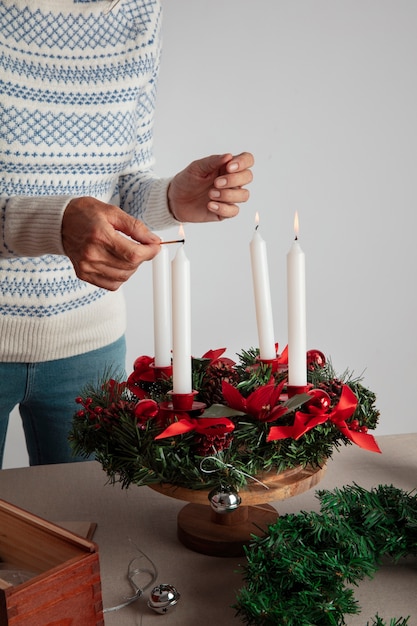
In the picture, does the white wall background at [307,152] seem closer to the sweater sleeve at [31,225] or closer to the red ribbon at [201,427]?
the sweater sleeve at [31,225]

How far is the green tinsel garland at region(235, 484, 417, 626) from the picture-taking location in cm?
64

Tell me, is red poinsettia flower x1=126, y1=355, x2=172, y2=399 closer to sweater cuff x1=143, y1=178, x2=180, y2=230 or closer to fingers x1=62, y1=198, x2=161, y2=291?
fingers x1=62, y1=198, x2=161, y2=291

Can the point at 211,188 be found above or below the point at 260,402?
above

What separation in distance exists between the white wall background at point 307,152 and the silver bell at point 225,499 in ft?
4.48

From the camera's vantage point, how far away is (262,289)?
87cm

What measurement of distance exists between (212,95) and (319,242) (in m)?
0.51

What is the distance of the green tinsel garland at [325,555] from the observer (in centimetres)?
64

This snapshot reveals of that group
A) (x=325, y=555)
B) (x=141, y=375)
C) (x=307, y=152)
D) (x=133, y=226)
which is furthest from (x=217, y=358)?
(x=307, y=152)

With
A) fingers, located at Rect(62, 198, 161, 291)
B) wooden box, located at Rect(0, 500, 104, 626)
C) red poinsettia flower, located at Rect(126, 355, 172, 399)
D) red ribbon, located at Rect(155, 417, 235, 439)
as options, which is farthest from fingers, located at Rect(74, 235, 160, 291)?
wooden box, located at Rect(0, 500, 104, 626)

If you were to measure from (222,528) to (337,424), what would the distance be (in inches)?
7.0

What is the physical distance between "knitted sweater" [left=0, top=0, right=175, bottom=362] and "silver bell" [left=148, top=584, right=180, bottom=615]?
0.56 m

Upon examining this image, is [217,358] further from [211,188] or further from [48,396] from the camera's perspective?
[48,396]

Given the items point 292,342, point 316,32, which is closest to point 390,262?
point 316,32

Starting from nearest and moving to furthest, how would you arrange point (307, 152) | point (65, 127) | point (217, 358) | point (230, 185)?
point (217, 358), point (230, 185), point (65, 127), point (307, 152)
